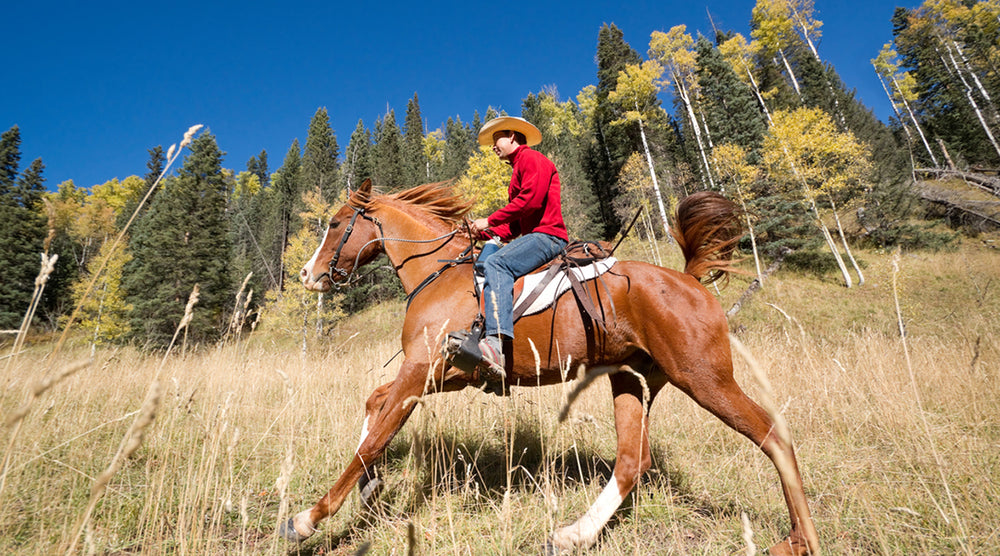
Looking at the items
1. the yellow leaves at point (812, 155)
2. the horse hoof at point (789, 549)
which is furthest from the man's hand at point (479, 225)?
the yellow leaves at point (812, 155)

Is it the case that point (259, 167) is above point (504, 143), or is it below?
above

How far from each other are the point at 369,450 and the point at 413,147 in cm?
4595

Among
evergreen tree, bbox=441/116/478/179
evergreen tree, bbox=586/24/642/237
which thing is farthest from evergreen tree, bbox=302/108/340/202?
evergreen tree, bbox=586/24/642/237

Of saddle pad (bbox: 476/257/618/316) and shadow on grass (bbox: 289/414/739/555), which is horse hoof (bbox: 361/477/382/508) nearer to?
shadow on grass (bbox: 289/414/739/555)

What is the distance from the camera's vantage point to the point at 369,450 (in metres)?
2.47

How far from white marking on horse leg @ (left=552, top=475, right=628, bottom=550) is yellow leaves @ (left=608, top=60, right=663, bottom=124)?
26.8 metres

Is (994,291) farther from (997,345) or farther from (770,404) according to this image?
(770,404)

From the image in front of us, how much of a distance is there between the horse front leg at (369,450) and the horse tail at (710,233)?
2391mm

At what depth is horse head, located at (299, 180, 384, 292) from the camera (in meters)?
3.75

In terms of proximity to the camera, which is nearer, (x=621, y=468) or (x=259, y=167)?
(x=621, y=468)

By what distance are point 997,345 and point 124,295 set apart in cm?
3827

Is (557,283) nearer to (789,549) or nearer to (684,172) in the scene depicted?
(789,549)

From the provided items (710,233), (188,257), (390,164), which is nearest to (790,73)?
(390,164)

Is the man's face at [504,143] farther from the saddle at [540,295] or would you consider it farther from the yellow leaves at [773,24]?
the yellow leaves at [773,24]
